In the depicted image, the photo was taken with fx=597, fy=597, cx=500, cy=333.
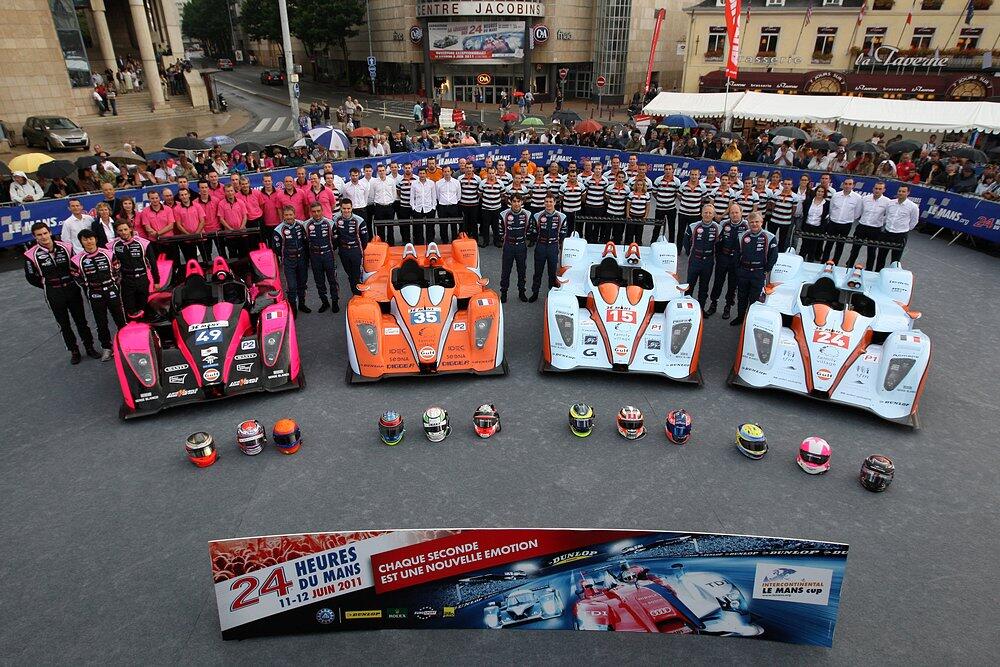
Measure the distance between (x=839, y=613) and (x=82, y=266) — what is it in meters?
9.48

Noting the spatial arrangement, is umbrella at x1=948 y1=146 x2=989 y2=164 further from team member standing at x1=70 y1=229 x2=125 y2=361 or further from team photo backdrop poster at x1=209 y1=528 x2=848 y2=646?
team member standing at x1=70 y1=229 x2=125 y2=361

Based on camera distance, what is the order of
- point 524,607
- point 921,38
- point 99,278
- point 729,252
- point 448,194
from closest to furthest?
point 524,607 < point 99,278 < point 729,252 < point 448,194 < point 921,38

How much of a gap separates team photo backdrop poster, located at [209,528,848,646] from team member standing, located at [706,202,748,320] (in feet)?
20.4

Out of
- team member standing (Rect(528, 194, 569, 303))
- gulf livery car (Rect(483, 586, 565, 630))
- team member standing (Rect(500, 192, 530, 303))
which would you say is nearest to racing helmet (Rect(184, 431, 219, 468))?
gulf livery car (Rect(483, 586, 565, 630))

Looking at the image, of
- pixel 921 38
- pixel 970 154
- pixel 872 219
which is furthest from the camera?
pixel 921 38

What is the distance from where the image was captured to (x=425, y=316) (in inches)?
311

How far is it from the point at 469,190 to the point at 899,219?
828cm

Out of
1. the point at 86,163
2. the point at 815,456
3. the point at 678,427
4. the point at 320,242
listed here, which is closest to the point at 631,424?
the point at 678,427

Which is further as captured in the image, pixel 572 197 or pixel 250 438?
pixel 572 197

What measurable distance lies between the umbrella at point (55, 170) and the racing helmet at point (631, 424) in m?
13.4

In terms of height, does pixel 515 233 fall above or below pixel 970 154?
below

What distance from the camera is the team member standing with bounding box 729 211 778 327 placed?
894 centimetres

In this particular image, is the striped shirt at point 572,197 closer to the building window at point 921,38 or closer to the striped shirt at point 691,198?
the striped shirt at point 691,198

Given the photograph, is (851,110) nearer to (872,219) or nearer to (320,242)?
(872,219)
